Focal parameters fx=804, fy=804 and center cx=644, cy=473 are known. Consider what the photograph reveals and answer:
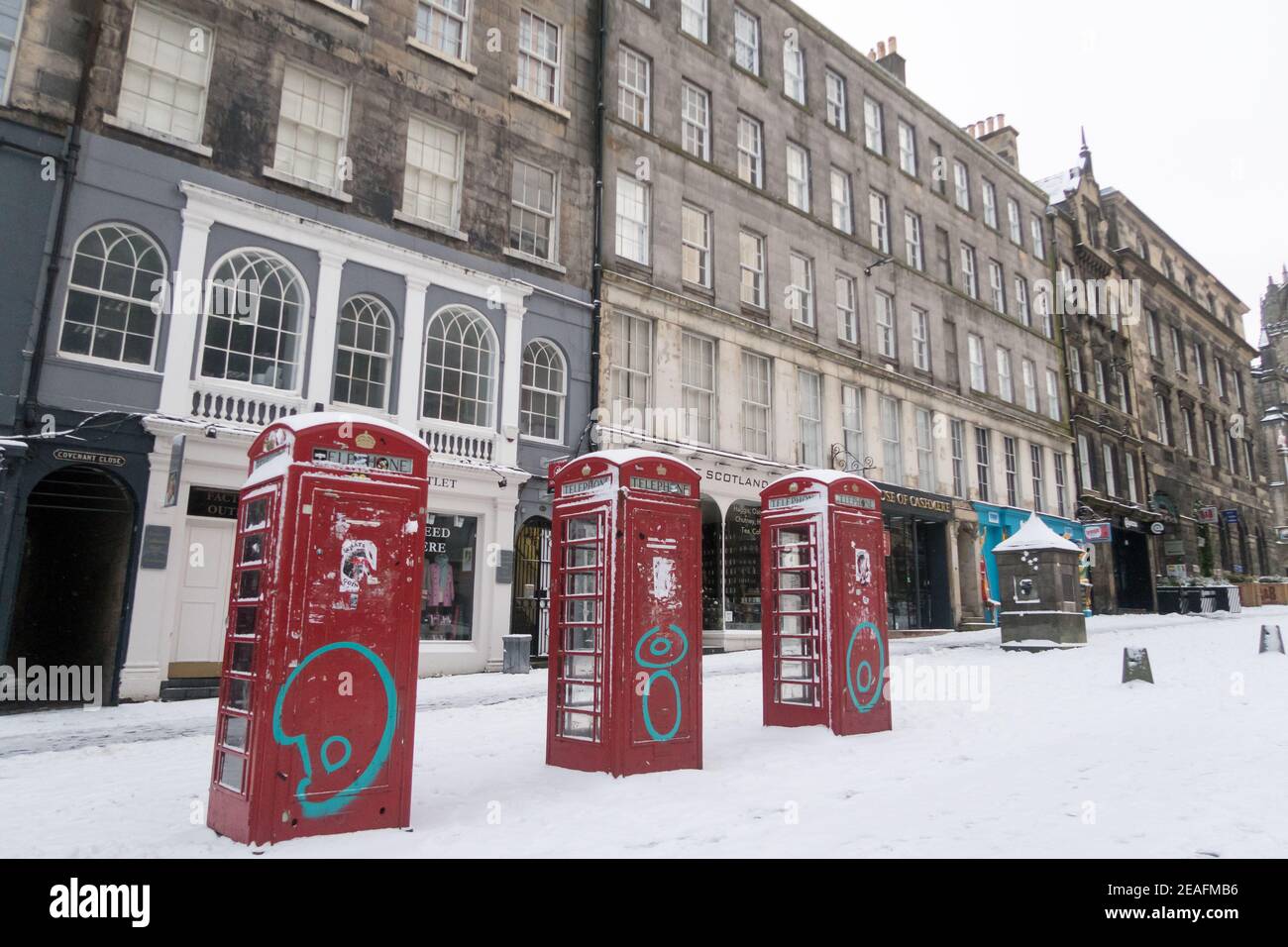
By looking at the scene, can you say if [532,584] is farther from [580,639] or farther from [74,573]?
[580,639]

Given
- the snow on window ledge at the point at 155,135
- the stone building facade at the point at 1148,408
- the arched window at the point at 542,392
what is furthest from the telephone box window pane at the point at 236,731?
the stone building facade at the point at 1148,408

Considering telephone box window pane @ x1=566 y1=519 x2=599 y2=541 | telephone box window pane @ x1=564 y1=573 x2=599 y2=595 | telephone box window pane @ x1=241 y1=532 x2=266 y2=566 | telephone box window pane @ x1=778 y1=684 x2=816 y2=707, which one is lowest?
telephone box window pane @ x1=778 y1=684 x2=816 y2=707

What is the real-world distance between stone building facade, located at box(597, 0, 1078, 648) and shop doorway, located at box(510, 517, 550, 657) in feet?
8.99

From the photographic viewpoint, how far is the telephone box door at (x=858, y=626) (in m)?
8.02

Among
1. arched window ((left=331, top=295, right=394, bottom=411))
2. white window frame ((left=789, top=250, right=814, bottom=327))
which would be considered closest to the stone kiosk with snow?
white window frame ((left=789, top=250, right=814, bottom=327))

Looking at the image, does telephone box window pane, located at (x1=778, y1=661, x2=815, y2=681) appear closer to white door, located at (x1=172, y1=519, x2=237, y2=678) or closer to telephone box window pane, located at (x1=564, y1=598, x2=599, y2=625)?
telephone box window pane, located at (x1=564, y1=598, x2=599, y2=625)

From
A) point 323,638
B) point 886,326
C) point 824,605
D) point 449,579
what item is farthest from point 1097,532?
point 323,638

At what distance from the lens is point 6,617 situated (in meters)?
10.5

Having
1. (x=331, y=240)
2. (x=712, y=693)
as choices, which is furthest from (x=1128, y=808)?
(x=331, y=240)

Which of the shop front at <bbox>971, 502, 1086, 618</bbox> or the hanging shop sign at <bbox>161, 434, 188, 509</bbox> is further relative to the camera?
the shop front at <bbox>971, 502, 1086, 618</bbox>

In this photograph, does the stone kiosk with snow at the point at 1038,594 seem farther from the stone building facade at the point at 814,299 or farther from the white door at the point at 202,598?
the white door at the point at 202,598

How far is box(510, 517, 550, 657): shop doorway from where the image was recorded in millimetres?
15531
